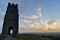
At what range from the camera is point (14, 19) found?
119 ft

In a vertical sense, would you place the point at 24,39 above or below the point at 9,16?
below

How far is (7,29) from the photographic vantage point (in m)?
35.6

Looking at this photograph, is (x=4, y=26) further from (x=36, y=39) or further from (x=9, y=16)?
(x=36, y=39)

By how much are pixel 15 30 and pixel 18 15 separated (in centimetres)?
559

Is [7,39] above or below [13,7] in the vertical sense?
below

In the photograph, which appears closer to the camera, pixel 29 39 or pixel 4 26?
pixel 29 39

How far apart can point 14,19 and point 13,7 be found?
4463 millimetres

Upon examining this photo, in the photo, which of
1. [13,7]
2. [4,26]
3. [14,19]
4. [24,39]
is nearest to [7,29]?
[4,26]

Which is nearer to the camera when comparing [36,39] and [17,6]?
[36,39]

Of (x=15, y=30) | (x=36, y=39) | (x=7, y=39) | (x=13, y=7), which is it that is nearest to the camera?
(x=36, y=39)

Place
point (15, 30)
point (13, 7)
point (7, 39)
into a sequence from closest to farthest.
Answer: point (7, 39)
point (15, 30)
point (13, 7)

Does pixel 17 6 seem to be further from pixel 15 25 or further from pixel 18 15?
pixel 15 25

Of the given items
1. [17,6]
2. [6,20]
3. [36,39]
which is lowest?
[36,39]

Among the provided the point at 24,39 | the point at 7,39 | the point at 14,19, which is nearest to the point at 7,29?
the point at 14,19
